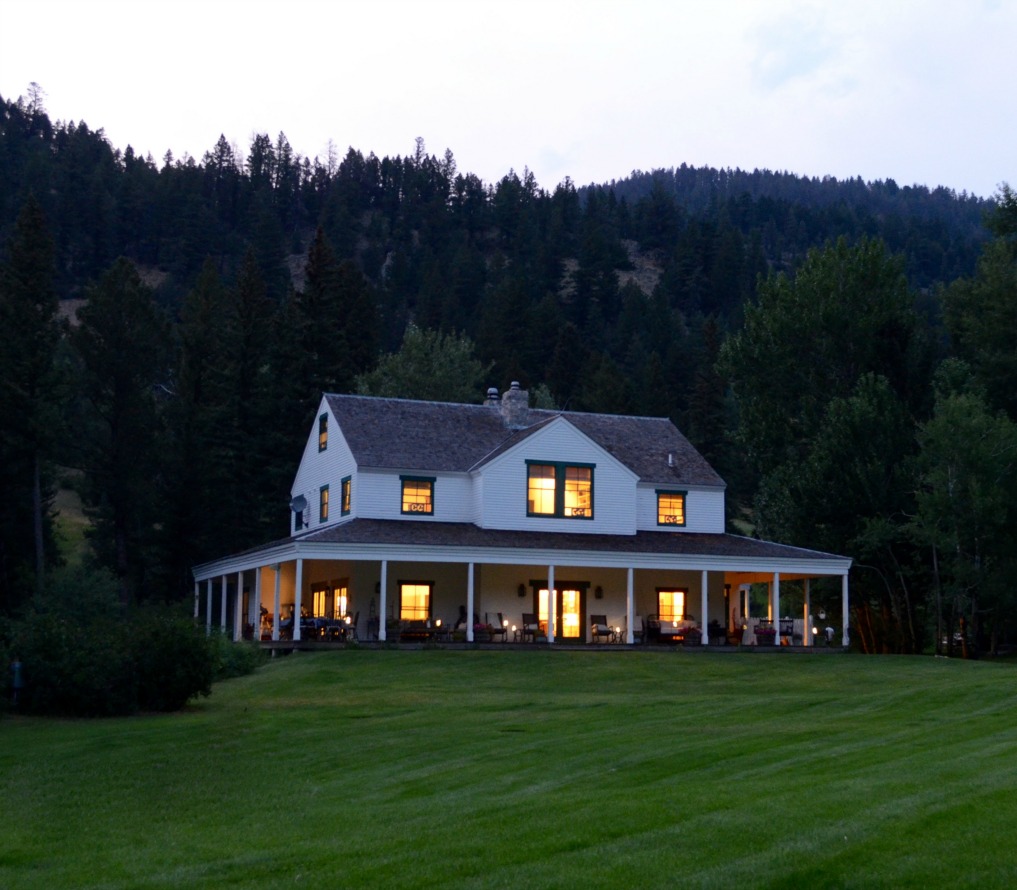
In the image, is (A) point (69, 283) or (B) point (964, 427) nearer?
(B) point (964, 427)

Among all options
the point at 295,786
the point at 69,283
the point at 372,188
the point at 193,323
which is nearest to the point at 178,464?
the point at 193,323

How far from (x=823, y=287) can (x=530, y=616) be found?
21.4 metres

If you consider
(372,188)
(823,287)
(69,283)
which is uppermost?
(372,188)

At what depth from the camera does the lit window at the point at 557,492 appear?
39.2m

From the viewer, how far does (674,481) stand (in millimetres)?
41344

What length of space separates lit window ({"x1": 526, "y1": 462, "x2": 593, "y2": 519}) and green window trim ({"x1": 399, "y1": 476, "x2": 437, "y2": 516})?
2876mm

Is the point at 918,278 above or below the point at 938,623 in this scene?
above

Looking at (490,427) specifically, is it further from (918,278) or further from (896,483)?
(918,278)

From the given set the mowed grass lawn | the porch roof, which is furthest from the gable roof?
the mowed grass lawn

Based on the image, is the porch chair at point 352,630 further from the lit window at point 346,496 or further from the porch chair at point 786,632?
the porch chair at point 786,632

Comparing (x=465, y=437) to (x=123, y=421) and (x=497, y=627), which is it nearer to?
(x=497, y=627)

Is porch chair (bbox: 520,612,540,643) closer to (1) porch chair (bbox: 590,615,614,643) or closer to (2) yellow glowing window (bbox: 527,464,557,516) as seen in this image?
(1) porch chair (bbox: 590,615,614,643)

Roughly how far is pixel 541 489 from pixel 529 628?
4940 mm

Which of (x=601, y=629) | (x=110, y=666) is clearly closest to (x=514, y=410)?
(x=601, y=629)
